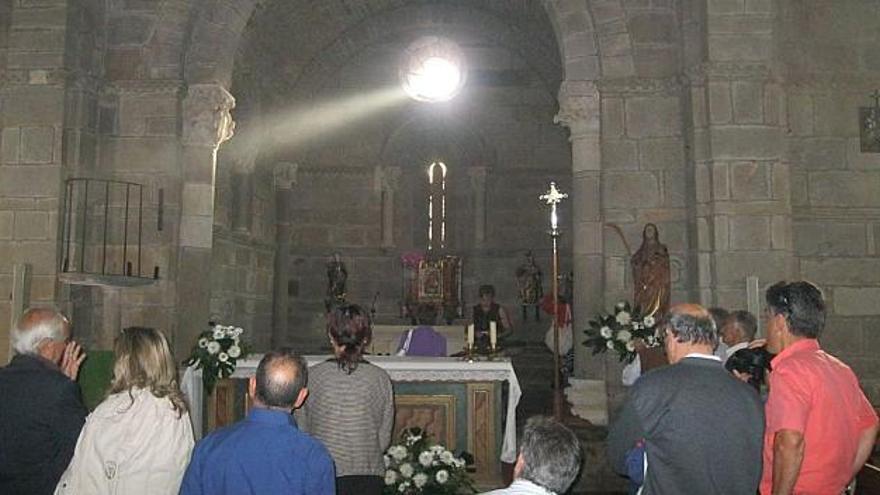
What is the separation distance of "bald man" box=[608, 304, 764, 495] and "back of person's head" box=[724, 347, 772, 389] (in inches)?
30.5

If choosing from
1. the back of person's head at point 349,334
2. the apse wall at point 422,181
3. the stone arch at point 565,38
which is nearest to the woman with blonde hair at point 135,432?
the back of person's head at point 349,334

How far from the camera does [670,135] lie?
31.0 ft

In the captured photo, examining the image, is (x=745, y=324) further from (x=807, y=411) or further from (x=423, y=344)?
(x=423, y=344)

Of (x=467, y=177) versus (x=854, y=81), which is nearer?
(x=854, y=81)

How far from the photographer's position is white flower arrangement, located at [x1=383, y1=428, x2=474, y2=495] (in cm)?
555

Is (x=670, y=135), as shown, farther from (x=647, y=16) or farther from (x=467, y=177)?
(x=467, y=177)

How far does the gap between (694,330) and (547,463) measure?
3.58 feet

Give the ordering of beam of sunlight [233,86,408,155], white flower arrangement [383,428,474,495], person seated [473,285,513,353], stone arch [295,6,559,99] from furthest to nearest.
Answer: stone arch [295,6,559,99] < beam of sunlight [233,86,408,155] < person seated [473,285,513,353] < white flower arrangement [383,428,474,495]

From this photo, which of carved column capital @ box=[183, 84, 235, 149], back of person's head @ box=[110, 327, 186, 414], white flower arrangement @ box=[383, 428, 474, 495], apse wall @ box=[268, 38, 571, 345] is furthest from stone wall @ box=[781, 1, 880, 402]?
back of person's head @ box=[110, 327, 186, 414]

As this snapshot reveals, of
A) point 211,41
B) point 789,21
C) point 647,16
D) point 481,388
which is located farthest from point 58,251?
point 789,21

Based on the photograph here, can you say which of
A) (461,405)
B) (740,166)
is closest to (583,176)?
(740,166)

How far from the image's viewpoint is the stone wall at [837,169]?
357 inches

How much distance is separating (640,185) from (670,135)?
27.9 inches

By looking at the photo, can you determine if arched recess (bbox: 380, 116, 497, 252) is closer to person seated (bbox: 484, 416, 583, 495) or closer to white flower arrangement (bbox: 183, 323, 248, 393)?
white flower arrangement (bbox: 183, 323, 248, 393)
